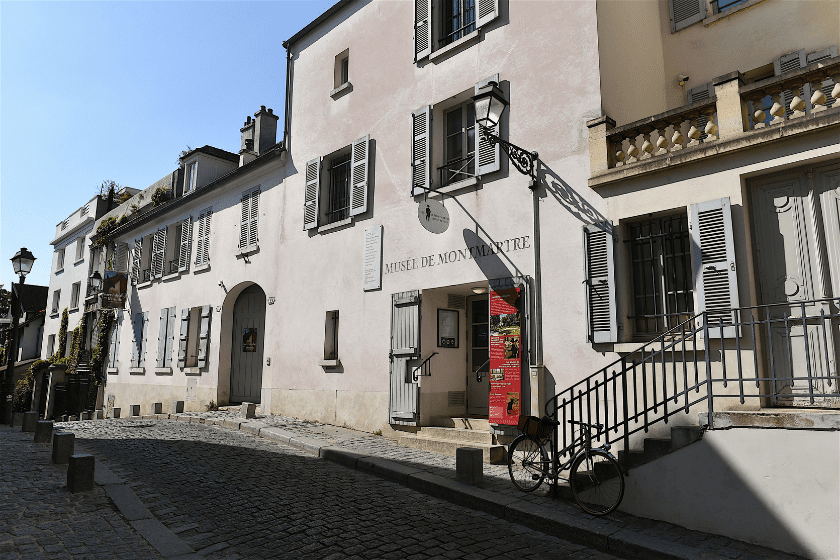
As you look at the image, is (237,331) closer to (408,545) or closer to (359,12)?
(359,12)

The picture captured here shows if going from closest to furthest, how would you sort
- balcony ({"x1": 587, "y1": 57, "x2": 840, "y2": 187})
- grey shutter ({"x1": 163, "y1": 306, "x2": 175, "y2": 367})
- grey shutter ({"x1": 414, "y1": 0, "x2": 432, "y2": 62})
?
1. balcony ({"x1": 587, "y1": 57, "x2": 840, "y2": 187})
2. grey shutter ({"x1": 414, "y1": 0, "x2": 432, "y2": 62})
3. grey shutter ({"x1": 163, "y1": 306, "x2": 175, "y2": 367})

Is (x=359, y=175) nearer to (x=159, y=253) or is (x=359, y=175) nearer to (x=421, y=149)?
(x=421, y=149)

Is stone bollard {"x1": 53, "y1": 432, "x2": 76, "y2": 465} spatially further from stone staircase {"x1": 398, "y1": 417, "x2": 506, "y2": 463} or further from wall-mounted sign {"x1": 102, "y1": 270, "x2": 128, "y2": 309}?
wall-mounted sign {"x1": 102, "y1": 270, "x2": 128, "y2": 309}

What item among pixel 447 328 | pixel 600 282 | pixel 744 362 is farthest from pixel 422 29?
pixel 744 362

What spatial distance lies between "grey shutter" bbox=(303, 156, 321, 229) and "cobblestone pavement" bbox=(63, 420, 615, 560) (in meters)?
5.80

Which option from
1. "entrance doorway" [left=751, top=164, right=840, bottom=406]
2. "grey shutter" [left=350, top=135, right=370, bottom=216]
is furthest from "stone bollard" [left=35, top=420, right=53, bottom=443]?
"entrance doorway" [left=751, top=164, right=840, bottom=406]

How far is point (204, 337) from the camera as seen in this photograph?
53.8 ft

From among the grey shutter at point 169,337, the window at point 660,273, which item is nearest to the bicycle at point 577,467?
the window at point 660,273

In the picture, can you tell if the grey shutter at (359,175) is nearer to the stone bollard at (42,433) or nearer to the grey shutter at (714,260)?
the grey shutter at (714,260)

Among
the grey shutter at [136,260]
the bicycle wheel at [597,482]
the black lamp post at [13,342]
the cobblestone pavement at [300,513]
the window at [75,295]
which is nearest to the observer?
the cobblestone pavement at [300,513]

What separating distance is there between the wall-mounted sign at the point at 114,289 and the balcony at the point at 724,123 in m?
18.9

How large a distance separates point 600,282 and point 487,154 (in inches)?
123

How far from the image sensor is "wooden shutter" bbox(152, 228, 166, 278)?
19564mm

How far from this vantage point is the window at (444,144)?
34.3 feet
